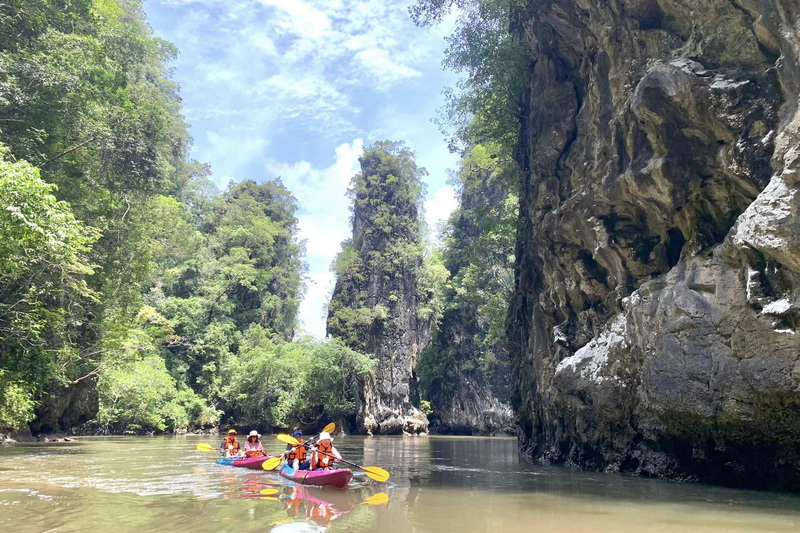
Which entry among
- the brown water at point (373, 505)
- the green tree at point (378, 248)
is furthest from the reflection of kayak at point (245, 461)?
the green tree at point (378, 248)

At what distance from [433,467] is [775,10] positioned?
976 cm

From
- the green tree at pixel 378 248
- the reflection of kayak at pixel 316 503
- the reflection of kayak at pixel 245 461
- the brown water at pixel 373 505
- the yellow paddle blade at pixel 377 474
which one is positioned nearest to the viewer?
the brown water at pixel 373 505

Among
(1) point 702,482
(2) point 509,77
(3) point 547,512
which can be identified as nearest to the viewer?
(3) point 547,512

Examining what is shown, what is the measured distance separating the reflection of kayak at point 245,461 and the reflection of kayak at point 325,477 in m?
2.23

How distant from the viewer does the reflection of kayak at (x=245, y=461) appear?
32.6 feet

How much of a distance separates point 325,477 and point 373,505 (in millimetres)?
1542

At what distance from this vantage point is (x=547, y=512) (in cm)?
541

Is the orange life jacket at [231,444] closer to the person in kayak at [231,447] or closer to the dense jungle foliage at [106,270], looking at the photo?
the person in kayak at [231,447]

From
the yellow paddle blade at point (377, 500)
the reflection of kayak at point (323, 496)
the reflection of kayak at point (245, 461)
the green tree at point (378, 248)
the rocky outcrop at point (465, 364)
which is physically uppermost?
the green tree at point (378, 248)

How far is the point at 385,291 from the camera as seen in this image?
109 feet

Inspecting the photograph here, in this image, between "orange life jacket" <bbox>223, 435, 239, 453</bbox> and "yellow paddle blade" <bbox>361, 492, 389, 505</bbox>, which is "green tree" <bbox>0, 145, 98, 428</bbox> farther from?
"yellow paddle blade" <bbox>361, 492, 389, 505</bbox>

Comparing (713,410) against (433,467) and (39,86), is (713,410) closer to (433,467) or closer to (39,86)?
(433,467)

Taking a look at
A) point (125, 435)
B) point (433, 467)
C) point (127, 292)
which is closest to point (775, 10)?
point (433, 467)

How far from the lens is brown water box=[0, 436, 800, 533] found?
4570 millimetres
